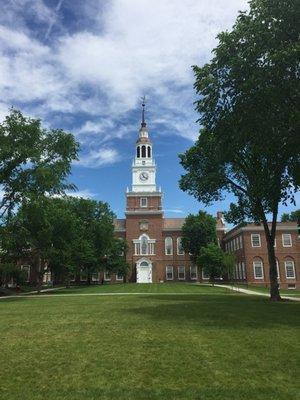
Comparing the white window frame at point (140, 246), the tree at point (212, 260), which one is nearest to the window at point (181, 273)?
the white window frame at point (140, 246)

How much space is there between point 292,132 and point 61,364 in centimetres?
1257

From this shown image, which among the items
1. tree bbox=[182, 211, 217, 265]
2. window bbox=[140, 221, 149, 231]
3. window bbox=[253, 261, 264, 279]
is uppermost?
window bbox=[140, 221, 149, 231]

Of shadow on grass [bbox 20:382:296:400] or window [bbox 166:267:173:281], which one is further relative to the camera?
window [bbox 166:267:173:281]

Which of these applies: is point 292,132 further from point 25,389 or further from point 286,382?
point 25,389

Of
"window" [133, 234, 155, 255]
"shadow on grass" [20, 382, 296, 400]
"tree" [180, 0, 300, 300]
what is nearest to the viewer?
"shadow on grass" [20, 382, 296, 400]

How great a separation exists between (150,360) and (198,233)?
199 ft

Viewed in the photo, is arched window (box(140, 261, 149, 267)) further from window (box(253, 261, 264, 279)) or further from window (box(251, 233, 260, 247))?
window (box(251, 233, 260, 247))

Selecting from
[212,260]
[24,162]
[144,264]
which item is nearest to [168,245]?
[144,264]

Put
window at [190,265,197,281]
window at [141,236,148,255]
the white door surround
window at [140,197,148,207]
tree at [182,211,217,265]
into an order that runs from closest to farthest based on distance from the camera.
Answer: tree at [182,211,217,265] → the white door surround → window at [141,236,148,255] → window at [140,197,148,207] → window at [190,265,197,281]

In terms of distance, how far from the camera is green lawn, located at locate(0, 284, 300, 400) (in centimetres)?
633

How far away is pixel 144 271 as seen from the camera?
71688 mm

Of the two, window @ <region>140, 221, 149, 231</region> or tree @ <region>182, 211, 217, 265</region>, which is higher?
window @ <region>140, 221, 149, 231</region>

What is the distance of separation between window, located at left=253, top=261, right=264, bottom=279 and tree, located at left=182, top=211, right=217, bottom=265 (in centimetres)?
764

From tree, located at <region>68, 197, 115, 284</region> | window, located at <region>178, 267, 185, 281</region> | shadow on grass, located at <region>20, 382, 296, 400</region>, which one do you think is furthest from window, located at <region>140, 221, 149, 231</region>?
shadow on grass, located at <region>20, 382, 296, 400</region>
